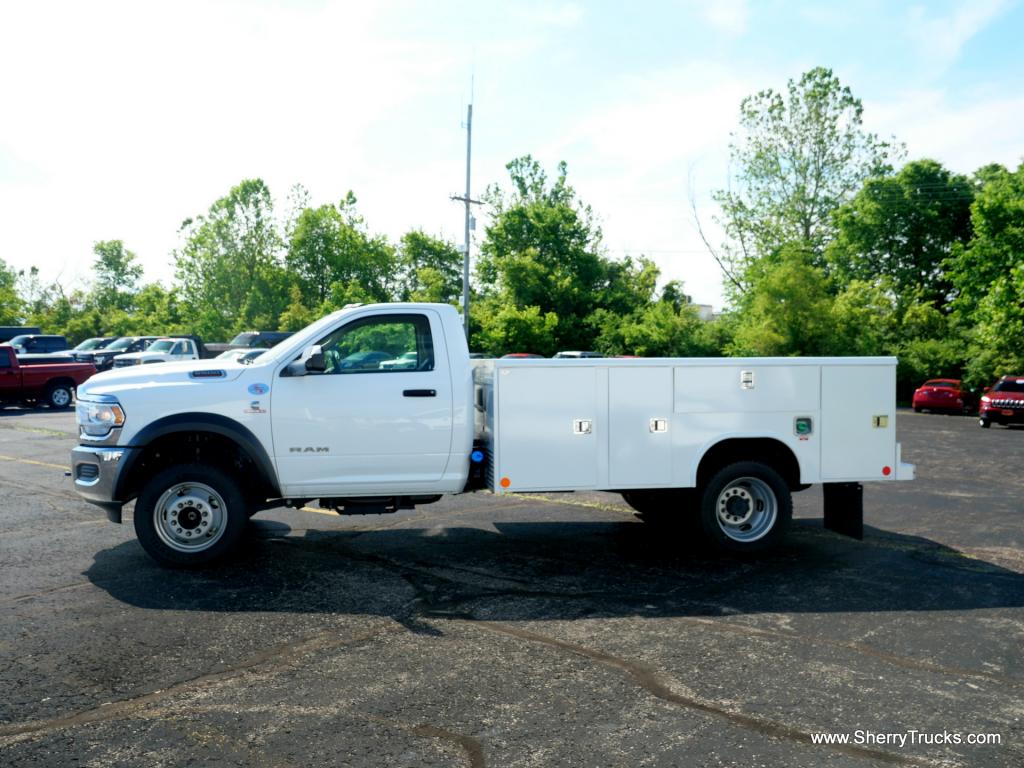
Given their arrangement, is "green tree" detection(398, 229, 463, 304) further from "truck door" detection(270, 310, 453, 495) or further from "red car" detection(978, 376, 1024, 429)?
"truck door" detection(270, 310, 453, 495)

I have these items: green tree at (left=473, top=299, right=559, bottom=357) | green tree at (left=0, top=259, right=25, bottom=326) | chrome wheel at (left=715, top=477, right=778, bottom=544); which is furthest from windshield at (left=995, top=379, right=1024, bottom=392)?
green tree at (left=0, top=259, right=25, bottom=326)

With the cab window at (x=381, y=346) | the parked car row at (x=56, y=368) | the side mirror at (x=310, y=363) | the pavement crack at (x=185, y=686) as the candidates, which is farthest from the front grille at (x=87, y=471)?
the parked car row at (x=56, y=368)

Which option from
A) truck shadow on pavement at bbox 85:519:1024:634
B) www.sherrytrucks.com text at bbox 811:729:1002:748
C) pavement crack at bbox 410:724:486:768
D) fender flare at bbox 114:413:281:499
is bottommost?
pavement crack at bbox 410:724:486:768

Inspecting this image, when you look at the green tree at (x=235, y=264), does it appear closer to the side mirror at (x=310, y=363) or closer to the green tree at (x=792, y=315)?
the green tree at (x=792, y=315)

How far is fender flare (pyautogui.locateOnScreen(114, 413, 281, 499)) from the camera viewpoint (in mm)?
7371

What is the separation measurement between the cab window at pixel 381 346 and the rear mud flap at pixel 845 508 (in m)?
4.09

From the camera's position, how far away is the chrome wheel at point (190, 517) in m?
7.53

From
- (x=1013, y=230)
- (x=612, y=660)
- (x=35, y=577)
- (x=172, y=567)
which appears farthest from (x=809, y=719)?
(x=1013, y=230)

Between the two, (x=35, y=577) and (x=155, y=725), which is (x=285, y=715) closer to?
(x=155, y=725)

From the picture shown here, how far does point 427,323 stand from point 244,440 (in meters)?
1.84

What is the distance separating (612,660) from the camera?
540 cm

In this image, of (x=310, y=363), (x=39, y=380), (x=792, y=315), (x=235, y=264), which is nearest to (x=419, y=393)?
(x=310, y=363)

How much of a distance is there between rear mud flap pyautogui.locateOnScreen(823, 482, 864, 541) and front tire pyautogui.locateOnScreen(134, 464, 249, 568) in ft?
18.0

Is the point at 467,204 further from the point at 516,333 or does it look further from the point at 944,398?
the point at 944,398
